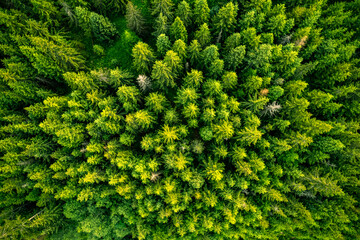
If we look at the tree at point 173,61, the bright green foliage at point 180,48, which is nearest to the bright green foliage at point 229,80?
the tree at point 173,61

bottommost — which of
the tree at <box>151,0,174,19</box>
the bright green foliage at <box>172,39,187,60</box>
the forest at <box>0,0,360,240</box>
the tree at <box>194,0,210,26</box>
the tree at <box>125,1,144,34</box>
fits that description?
the forest at <box>0,0,360,240</box>

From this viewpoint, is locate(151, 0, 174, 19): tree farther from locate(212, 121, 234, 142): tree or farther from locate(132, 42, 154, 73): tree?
locate(212, 121, 234, 142): tree

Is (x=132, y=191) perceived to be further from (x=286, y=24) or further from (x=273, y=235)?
(x=286, y=24)

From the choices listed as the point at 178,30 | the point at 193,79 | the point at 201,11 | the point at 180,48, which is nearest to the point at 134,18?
the point at 178,30

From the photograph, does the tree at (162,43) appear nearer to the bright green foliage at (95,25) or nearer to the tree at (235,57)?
the tree at (235,57)

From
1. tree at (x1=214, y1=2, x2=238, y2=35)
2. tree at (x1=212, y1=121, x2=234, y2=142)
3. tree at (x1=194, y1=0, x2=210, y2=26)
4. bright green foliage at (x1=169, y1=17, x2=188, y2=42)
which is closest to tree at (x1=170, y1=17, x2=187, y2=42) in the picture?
bright green foliage at (x1=169, y1=17, x2=188, y2=42)

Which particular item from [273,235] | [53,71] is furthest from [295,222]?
[53,71]
